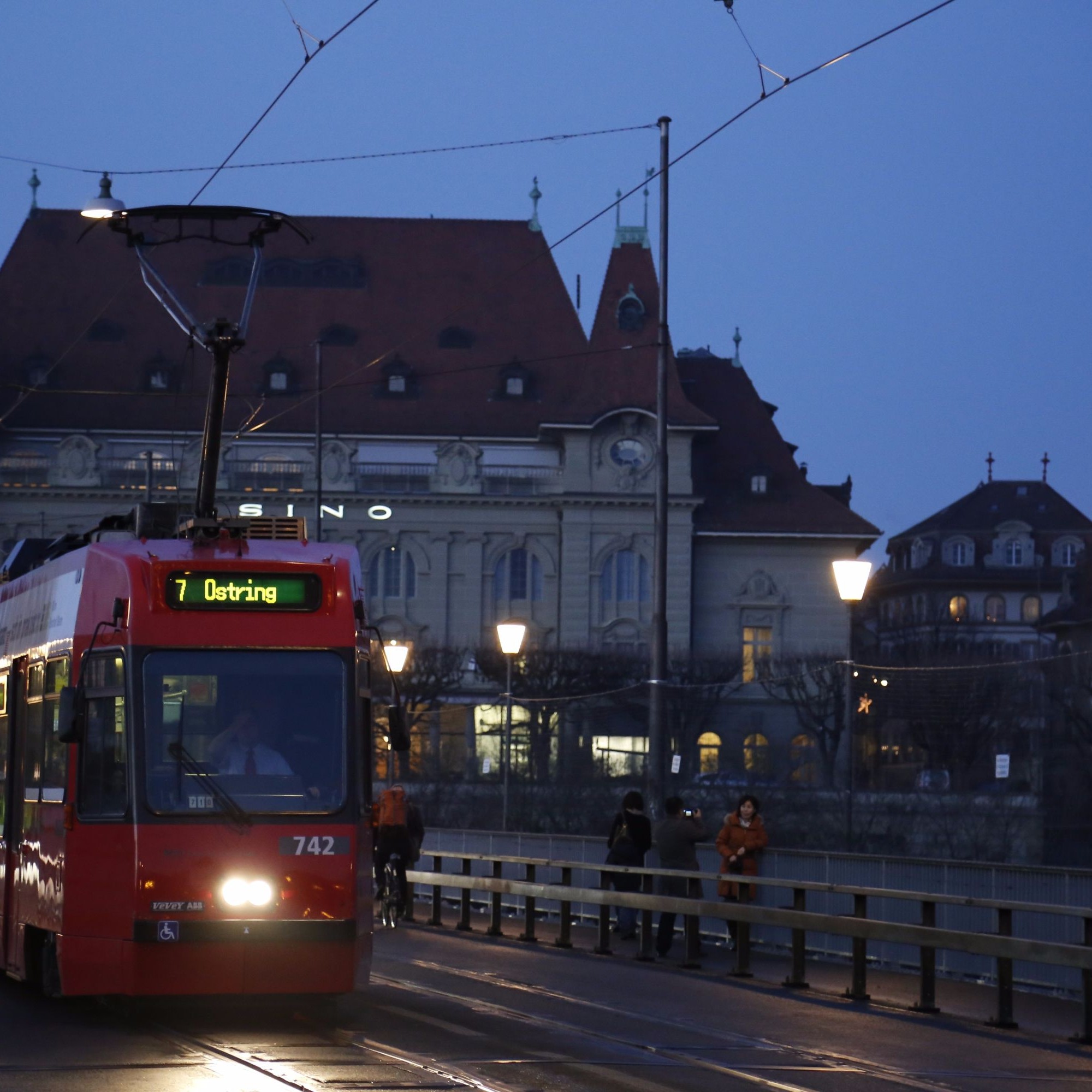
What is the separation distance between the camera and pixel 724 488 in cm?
8769

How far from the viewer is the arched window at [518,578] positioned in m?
87.6

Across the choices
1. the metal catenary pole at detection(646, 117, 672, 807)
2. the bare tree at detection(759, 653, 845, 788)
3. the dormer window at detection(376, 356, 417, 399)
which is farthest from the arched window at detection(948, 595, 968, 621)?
the metal catenary pole at detection(646, 117, 672, 807)

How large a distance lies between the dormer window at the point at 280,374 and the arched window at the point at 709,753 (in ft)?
160

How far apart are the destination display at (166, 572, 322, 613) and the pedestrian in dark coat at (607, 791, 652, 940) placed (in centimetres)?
892

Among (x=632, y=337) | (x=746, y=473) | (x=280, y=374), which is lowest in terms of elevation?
(x=746, y=473)

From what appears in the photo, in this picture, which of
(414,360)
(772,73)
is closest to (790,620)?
(414,360)

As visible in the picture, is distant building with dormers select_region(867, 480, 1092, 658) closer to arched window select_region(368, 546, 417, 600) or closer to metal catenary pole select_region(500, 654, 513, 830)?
arched window select_region(368, 546, 417, 600)

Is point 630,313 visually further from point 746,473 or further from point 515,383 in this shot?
point 746,473

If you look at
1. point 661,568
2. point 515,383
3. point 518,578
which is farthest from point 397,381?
point 661,568

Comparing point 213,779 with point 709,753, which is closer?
point 213,779

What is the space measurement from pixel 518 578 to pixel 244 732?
75862mm

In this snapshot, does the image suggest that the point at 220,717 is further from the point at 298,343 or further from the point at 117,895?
the point at 298,343

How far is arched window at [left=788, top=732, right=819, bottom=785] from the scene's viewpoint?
2992 centimetres

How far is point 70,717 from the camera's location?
11.9 m
